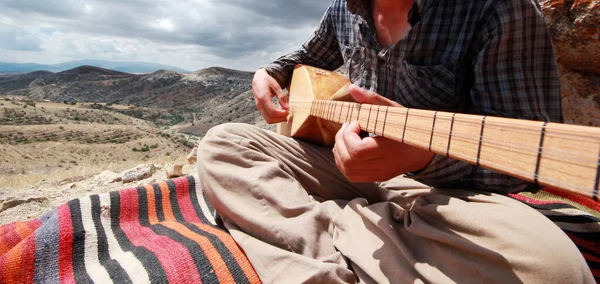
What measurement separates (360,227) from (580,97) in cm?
336

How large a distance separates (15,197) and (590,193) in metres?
4.49

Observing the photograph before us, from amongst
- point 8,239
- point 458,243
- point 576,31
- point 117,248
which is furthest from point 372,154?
point 576,31

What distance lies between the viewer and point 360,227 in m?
1.49

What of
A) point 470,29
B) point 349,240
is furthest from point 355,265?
point 470,29

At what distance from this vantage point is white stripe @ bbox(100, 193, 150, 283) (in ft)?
4.61

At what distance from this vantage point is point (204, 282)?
4.56 ft

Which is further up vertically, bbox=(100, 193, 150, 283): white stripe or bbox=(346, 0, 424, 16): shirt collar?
bbox=(346, 0, 424, 16): shirt collar

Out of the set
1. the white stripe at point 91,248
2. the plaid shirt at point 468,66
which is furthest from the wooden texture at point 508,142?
the white stripe at point 91,248

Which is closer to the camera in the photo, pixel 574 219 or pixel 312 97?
pixel 574 219

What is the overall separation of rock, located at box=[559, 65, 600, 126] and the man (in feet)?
8.04

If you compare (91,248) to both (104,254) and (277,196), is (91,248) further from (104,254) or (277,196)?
(277,196)

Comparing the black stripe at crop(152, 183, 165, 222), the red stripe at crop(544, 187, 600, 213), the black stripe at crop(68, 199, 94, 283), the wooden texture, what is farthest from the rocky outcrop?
the black stripe at crop(68, 199, 94, 283)

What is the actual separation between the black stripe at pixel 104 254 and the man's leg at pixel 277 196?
1.76ft

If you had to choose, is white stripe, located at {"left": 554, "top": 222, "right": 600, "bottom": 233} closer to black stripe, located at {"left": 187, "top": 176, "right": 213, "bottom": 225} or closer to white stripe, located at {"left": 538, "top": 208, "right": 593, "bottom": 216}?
white stripe, located at {"left": 538, "top": 208, "right": 593, "bottom": 216}
